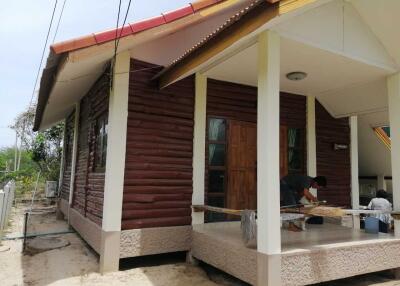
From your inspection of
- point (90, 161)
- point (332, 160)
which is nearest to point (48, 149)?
point (90, 161)

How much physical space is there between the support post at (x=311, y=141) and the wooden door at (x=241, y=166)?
147cm

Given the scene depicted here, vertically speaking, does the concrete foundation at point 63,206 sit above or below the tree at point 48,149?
below

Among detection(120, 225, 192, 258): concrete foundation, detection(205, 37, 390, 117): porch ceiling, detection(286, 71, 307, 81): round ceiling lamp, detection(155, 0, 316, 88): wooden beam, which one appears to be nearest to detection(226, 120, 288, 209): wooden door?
detection(205, 37, 390, 117): porch ceiling

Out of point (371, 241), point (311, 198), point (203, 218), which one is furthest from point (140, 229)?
point (371, 241)

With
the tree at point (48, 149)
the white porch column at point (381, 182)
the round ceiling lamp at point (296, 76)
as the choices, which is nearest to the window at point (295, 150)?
the round ceiling lamp at point (296, 76)

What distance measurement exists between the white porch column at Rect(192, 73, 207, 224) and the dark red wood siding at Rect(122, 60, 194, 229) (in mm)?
97

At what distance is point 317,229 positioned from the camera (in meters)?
6.46

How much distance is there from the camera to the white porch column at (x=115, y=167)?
543 centimetres

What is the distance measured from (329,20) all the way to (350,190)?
193 inches

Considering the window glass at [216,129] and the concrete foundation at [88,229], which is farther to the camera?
the window glass at [216,129]

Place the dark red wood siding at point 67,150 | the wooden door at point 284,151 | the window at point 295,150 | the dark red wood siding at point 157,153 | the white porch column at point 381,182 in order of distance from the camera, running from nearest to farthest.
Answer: the dark red wood siding at point 157,153, the wooden door at point 284,151, the window at point 295,150, the white porch column at point 381,182, the dark red wood siding at point 67,150

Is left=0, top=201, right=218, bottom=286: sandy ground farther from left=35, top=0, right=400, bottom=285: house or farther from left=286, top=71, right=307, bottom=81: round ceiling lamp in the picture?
left=286, top=71, right=307, bottom=81: round ceiling lamp

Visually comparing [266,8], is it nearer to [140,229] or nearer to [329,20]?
[329,20]

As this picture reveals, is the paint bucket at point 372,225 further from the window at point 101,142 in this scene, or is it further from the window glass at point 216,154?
the window at point 101,142
